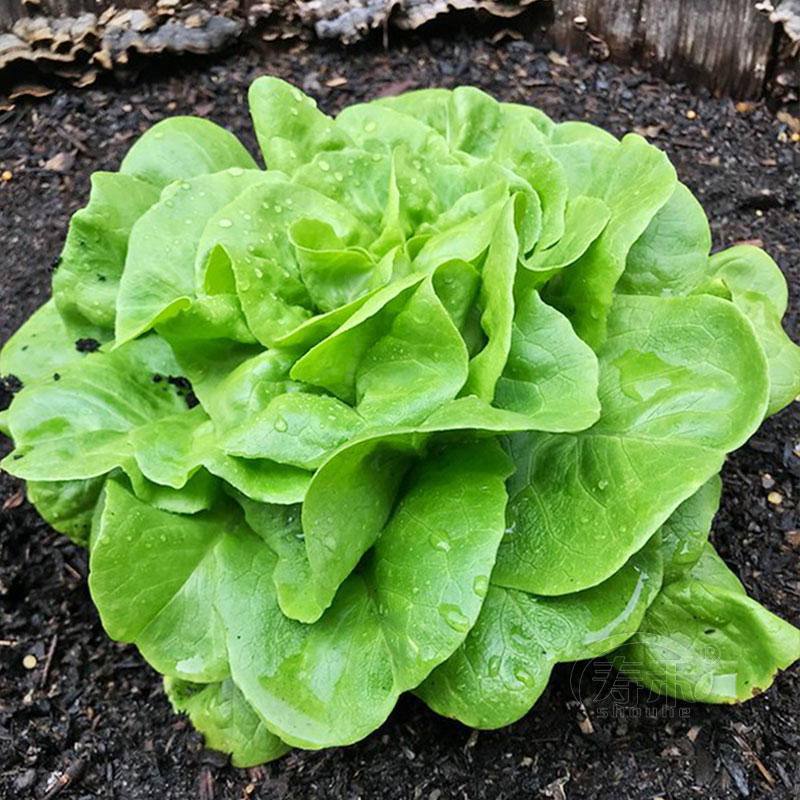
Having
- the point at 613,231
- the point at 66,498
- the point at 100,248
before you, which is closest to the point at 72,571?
the point at 66,498

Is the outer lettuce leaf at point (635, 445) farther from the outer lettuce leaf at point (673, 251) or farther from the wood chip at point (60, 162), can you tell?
the wood chip at point (60, 162)

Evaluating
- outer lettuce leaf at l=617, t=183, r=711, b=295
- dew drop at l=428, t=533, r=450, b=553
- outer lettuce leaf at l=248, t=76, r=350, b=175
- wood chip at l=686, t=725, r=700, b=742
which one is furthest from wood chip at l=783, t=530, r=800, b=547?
outer lettuce leaf at l=248, t=76, r=350, b=175

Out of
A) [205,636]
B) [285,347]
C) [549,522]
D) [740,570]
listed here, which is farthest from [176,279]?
[740,570]

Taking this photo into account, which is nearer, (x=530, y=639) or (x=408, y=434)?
(x=408, y=434)

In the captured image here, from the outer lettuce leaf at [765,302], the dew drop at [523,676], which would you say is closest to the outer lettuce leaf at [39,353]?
the dew drop at [523,676]

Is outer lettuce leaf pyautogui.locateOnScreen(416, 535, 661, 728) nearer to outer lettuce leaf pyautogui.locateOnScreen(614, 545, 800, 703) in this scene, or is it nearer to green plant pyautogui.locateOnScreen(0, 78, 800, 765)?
green plant pyautogui.locateOnScreen(0, 78, 800, 765)

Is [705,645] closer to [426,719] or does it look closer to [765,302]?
[426,719]
